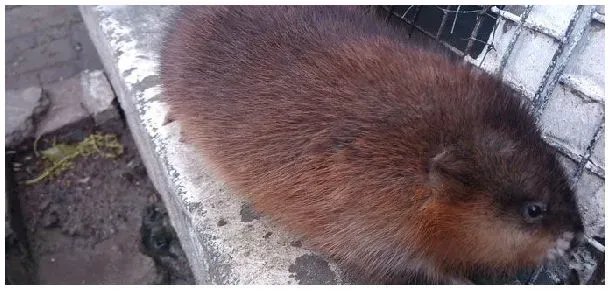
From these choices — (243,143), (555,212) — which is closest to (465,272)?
(555,212)

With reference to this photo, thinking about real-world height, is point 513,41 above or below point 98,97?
above

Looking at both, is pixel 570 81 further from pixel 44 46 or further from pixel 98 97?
pixel 44 46

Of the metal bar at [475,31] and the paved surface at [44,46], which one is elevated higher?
the metal bar at [475,31]

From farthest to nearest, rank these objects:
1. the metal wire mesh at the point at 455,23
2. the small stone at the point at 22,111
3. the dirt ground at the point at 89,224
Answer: the small stone at the point at 22,111 → the dirt ground at the point at 89,224 → the metal wire mesh at the point at 455,23

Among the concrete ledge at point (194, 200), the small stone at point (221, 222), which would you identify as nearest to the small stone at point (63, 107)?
the concrete ledge at point (194, 200)

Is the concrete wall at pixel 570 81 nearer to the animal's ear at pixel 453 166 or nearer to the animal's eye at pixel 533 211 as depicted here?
the animal's eye at pixel 533 211

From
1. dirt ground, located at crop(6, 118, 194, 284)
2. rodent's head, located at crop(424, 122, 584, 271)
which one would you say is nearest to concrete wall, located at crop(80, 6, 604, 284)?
rodent's head, located at crop(424, 122, 584, 271)

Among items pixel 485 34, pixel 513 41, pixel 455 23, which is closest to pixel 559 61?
pixel 513 41

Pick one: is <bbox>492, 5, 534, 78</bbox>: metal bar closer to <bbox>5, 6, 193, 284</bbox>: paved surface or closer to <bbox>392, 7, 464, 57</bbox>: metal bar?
<bbox>392, 7, 464, 57</bbox>: metal bar
